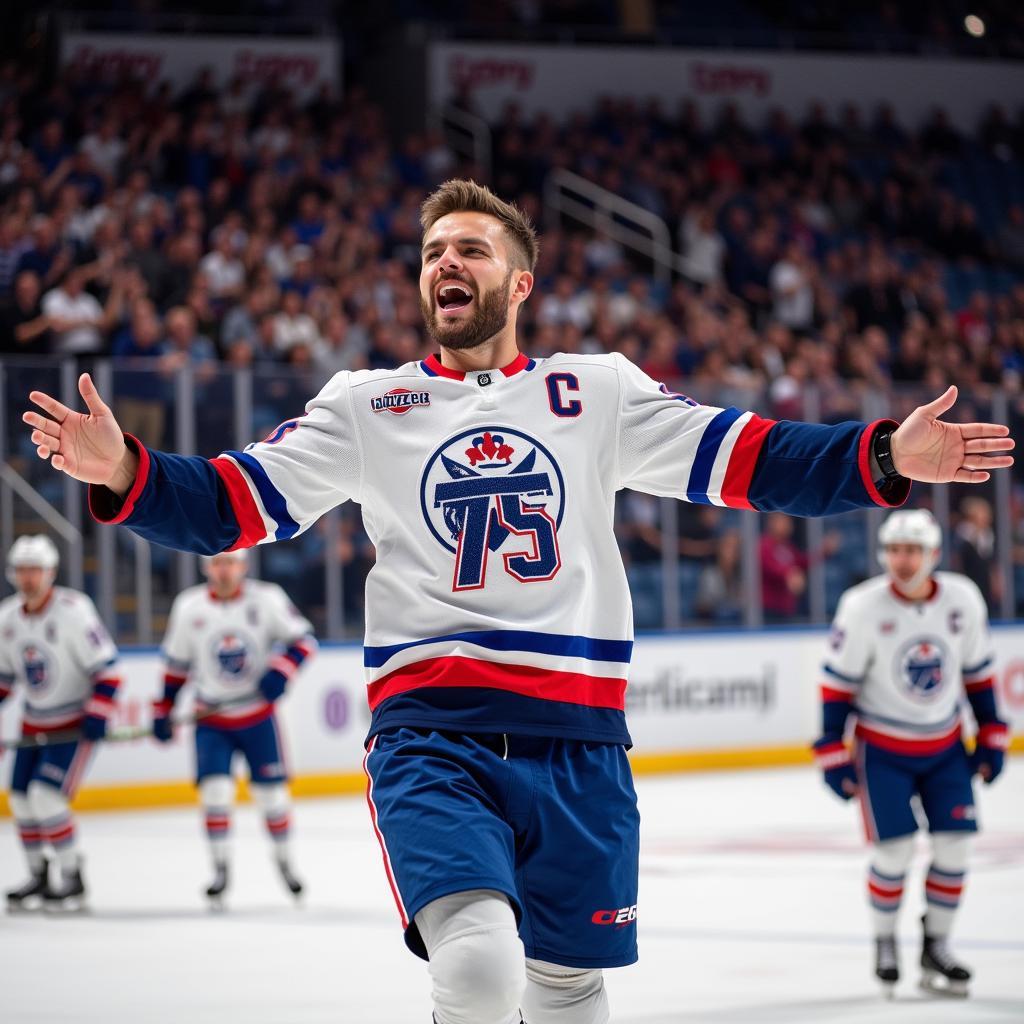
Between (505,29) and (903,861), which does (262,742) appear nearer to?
(903,861)

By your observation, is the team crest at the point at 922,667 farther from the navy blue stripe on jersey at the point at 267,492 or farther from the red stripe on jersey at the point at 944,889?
the navy blue stripe on jersey at the point at 267,492

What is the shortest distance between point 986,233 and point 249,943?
52.4 feet

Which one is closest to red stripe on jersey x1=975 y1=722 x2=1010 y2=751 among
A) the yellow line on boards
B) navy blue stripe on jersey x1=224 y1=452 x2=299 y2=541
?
navy blue stripe on jersey x1=224 y1=452 x2=299 y2=541

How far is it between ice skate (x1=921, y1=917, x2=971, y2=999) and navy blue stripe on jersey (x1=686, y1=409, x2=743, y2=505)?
3280mm

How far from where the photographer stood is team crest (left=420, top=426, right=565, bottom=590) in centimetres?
327

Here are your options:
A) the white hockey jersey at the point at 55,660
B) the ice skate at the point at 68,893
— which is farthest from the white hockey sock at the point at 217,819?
the white hockey jersey at the point at 55,660

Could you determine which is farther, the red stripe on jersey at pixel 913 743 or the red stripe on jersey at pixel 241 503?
the red stripe on jersey at pixel 913 743

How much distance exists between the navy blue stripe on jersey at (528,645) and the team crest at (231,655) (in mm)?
5652

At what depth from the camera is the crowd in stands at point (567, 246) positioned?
1302 cm

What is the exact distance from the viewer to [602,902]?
3240mm

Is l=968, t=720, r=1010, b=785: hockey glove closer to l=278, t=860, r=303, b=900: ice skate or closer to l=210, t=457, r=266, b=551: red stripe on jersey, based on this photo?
l=278, t=860, r=303, b=900: ice skate

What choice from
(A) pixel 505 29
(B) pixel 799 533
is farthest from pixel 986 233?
(B) pixel 799 533

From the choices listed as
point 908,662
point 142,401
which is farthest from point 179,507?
point 142,401

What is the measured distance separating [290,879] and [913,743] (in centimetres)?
340
